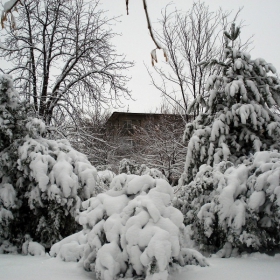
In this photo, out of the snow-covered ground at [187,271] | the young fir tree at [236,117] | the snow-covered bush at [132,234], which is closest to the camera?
the snow-covered bush at [132,234]

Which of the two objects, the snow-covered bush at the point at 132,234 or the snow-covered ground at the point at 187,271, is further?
the snow-covered ground at the point at 187,271

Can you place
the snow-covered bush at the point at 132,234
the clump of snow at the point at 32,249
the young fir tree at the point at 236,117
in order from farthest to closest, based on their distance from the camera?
the young fir tree at the point at 236,117
the clump of snow at the point at 32,249
the snow-covered bush at the point at 132,234

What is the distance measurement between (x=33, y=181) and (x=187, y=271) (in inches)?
109

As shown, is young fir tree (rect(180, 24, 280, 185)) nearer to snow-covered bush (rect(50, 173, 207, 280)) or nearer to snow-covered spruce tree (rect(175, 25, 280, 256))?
snow-covered spruce tree (rect(175, 25, 280, 256))

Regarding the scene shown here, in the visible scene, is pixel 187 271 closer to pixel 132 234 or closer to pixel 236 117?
pixel 132 234

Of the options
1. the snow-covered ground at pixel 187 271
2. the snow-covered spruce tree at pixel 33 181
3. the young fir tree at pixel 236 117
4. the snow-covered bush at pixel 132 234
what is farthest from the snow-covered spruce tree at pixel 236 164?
the snow-covered spruce tree at pixel 33 181

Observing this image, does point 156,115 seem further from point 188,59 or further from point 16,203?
point 16,203

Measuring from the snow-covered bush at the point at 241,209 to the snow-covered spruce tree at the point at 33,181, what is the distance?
1833mm

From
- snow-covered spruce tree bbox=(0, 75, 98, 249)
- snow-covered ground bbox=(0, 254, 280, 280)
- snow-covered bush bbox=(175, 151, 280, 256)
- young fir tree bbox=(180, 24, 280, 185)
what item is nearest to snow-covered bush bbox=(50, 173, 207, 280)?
snow-covered ground bbox=(0, 254, 280, 280)

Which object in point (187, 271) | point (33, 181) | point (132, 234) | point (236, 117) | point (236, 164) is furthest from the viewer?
point (236, 117)

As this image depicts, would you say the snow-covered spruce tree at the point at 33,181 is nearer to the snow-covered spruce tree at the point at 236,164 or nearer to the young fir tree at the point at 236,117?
the snow-covered spruce tree at the point at 236,164

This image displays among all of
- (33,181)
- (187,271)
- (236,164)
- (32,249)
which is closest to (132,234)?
(187,271)

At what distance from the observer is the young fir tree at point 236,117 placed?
560 centimetres

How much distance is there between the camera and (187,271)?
2.86 meters
